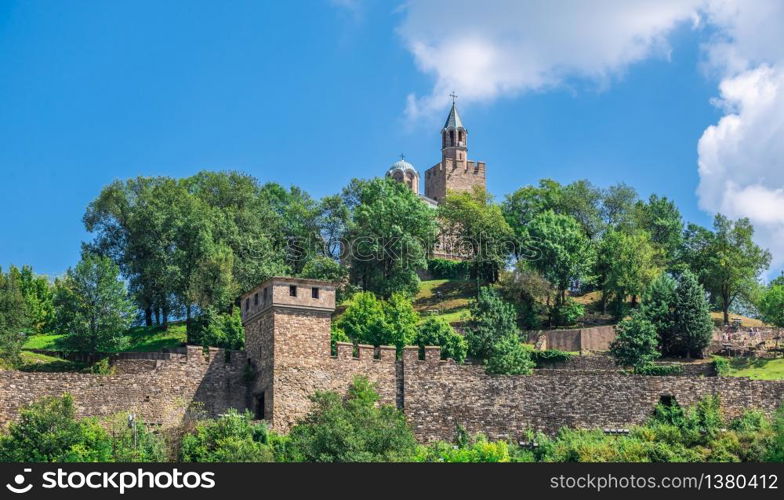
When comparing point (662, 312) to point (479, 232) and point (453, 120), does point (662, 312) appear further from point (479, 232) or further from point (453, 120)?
point (453, 120)

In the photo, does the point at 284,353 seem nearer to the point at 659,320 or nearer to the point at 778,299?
the point at 659,320

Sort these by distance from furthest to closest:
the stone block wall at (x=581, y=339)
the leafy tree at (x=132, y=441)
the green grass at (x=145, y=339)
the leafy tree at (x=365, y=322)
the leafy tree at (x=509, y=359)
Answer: the stone block wall at (x=581, y=339), the green grass at (x=145, y=339), the leafy tree at (x=365, y=322), the leafy tree at (x=509, y=359), the leafy tree at (x=132, y=441)

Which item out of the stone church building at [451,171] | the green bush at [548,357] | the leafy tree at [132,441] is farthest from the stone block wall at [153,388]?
the stone church building at [451,171]

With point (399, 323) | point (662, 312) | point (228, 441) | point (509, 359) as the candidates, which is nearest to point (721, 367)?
point (662, 312)

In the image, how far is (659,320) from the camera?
210 ft

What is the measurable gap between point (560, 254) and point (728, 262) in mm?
8827

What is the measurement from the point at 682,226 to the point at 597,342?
20.2 meters

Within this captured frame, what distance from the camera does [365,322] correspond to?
6297 centimetres

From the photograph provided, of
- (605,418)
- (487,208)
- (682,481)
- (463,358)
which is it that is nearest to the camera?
(682,481)

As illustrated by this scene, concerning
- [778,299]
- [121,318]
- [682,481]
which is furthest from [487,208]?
[682,481]

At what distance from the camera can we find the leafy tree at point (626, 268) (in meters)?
72.1

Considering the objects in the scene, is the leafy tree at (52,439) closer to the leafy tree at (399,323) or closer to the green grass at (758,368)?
the leafy tree at (399,323)

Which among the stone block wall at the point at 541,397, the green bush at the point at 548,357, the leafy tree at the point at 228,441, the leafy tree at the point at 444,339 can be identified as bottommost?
the leafy tree at the point at 228,441

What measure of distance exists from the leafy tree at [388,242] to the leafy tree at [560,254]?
19.5ft
